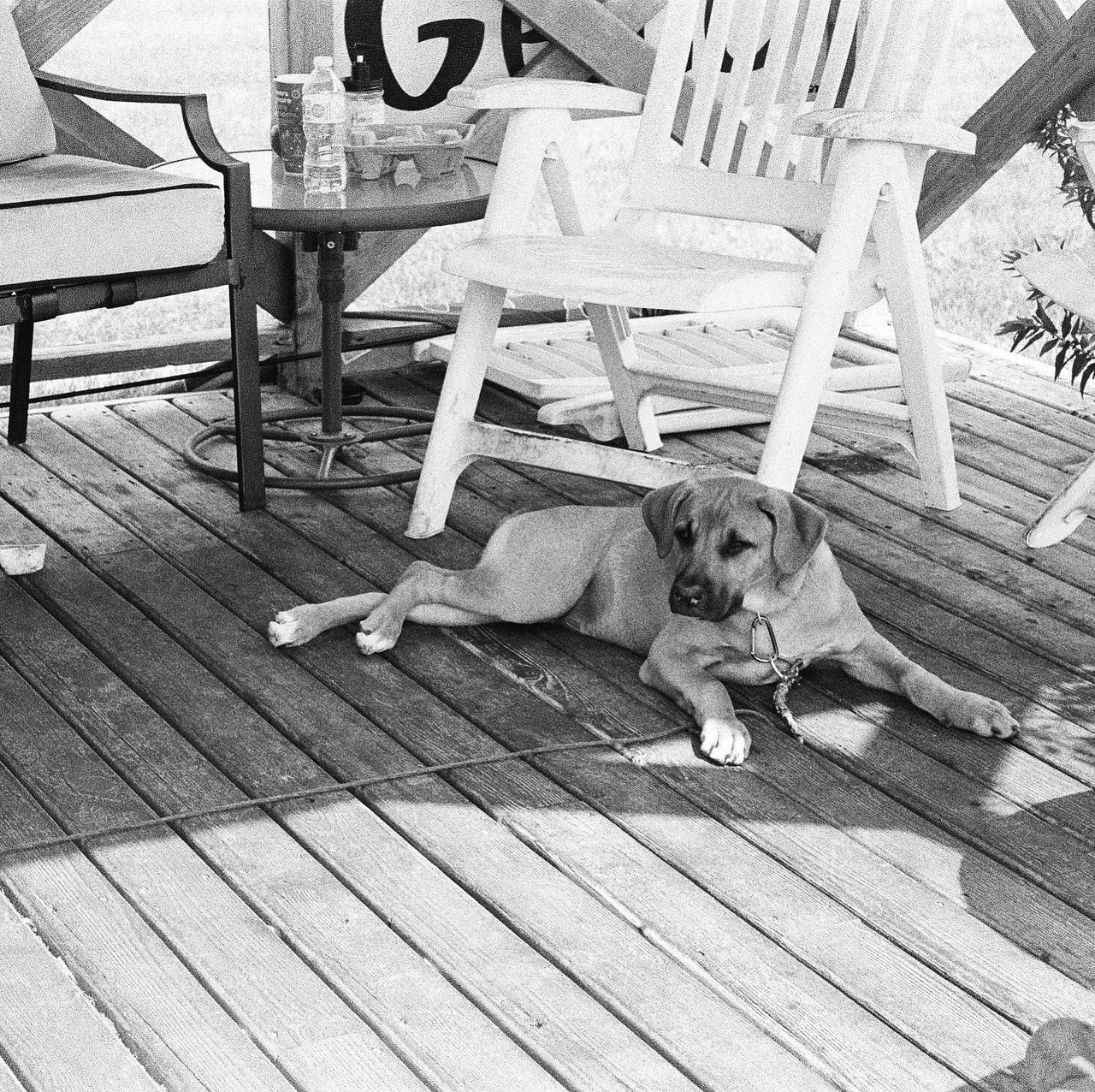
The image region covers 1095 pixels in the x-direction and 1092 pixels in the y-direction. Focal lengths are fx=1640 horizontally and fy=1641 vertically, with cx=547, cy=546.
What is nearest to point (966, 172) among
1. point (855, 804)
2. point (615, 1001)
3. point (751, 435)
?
point (751, 435)

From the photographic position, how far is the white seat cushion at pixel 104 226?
8.98ft

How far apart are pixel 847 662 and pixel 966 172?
206 centimetres

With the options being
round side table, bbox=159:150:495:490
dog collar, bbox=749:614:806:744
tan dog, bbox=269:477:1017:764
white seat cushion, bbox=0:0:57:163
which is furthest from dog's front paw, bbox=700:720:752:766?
white seat cushion, bbox=0:0:57:163

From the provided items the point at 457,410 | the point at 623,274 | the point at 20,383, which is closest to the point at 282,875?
the point at 623,274

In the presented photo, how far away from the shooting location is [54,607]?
275 cm

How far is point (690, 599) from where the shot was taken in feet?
7.56

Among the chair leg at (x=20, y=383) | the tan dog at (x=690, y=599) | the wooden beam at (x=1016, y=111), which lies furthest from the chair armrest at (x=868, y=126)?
the chair leg at (x=20, y=383)

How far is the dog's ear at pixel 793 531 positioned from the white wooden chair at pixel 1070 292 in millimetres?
716

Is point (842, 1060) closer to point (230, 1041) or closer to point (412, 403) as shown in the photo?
point (230, 1041)

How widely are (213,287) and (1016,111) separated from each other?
7.04 ft

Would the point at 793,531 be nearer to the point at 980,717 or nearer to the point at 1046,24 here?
the point at 980,717

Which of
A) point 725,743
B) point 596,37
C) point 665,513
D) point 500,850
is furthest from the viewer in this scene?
point 596,37

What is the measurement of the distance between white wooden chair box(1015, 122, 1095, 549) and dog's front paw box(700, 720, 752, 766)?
38.4 inches

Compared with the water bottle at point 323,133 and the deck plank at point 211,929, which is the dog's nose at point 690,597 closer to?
the deck plank at point 211,929
